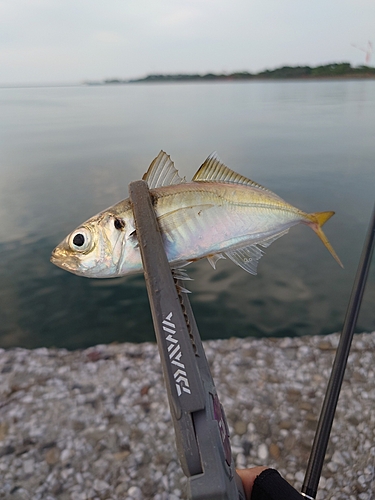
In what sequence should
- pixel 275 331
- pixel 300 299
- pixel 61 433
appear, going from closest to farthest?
1. pixel 61 433
2. pixel 275 331
3. pixel 300 299

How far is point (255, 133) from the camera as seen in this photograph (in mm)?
14836

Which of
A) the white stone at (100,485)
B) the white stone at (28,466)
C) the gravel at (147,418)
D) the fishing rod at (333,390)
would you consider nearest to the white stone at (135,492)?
the gravel at (147,418)

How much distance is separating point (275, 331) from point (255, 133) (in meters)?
11.5

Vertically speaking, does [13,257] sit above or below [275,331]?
above

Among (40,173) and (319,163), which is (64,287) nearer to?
(40,173)

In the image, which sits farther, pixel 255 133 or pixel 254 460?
pixel 255 133

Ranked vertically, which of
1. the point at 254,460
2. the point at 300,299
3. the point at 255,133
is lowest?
the point at 254,460

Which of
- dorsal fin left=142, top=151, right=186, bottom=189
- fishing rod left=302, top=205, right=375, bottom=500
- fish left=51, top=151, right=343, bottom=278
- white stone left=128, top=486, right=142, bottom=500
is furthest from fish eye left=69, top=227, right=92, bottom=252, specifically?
white stone left=128, top=486, right=142, bottom=500

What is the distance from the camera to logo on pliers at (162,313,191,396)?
1.11 m

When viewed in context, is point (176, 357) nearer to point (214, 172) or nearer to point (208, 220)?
point (208, 220)

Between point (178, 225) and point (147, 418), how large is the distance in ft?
10.1

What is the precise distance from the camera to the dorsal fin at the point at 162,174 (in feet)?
4.00

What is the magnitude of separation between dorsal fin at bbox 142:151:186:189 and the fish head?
17 centimetres

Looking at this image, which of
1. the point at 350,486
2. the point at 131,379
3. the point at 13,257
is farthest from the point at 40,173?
the point at 350,486
